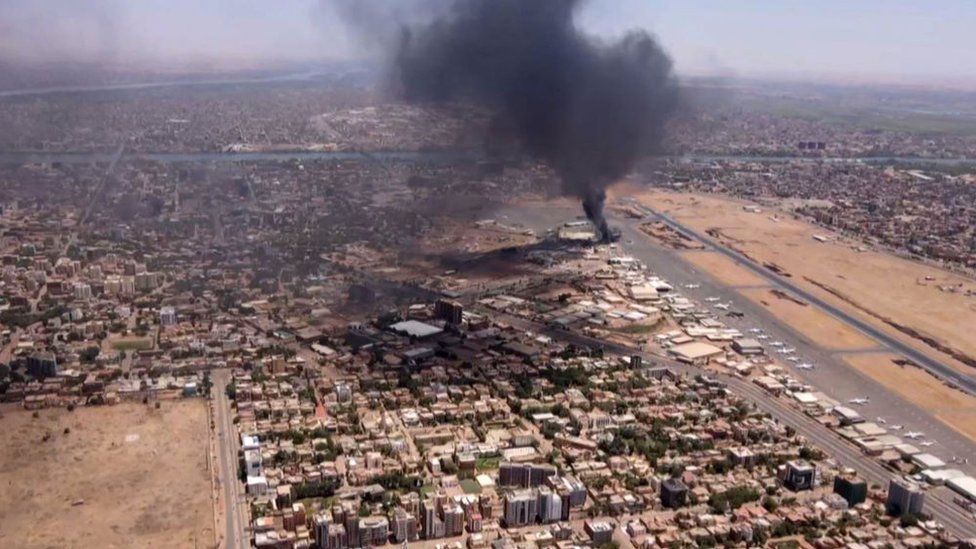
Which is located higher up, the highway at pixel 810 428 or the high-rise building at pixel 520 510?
the high-rise building at pixel 520 510

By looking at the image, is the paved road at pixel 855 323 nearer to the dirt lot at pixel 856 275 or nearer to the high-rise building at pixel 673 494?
the dirt lot at pixel 856 275

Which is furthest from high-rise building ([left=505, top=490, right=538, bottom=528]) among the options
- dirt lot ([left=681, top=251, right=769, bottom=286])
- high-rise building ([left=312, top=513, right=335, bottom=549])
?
dirt lot ([left=681, top=251, right=769, bottom=286])

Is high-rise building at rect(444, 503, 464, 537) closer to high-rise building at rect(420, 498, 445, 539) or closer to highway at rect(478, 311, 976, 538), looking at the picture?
high-rise building at rect(420, 498, 445, 539)

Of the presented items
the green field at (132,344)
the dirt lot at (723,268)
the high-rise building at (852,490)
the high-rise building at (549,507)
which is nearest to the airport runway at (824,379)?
the dirt lot at (723,268)

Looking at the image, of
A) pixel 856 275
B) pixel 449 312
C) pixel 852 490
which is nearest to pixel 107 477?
pixel 449 312

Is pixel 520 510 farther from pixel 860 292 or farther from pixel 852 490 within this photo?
pixel 860 292

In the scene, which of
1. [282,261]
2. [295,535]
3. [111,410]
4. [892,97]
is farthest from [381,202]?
[892,97]

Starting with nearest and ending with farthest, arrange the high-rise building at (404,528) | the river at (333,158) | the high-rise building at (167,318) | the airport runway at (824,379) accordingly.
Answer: the high-rise building at (404,528), the airport runway at (824,379), the high-rise building at (167,318), the river at (333,158)
